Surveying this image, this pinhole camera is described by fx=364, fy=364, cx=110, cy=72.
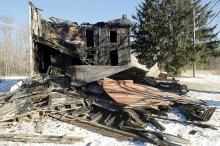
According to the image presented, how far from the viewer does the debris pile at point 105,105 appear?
1319 cm

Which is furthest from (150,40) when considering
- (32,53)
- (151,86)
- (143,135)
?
(143,135)

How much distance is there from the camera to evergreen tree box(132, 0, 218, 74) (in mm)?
41188

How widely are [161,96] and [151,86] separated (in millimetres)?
3410

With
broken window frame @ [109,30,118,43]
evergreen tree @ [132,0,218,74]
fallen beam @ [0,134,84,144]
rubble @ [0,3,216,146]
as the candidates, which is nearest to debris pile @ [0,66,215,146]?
rubble @ [0,3,216,146]

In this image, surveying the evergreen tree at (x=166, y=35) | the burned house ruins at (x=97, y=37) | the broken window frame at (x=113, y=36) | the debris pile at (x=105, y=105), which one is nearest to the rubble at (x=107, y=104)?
the debris pile at (x=105, y=105)

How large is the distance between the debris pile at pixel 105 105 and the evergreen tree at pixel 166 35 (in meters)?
22.0

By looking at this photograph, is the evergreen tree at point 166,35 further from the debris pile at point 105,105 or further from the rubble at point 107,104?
the debris pile at point 105,105

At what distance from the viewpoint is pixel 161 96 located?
17.3 meters

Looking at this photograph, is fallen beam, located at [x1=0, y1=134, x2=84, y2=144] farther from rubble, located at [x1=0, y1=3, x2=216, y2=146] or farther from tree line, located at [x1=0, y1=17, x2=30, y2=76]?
tree line, located at [x1=0, y1=17, x2=30, y2=76]

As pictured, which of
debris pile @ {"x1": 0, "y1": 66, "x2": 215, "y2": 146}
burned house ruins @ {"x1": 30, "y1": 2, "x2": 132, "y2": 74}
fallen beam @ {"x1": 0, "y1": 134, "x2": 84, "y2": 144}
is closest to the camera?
fallen beam @ {"x1": 0, "y1": 134, "x2": 84, "y2": 144}

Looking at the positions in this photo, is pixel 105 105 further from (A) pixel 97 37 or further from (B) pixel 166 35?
(B) pixel 166 35

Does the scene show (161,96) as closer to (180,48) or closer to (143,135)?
(143,135)

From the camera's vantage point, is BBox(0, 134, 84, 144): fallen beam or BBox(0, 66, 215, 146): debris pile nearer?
BBox(0, 134, 84, 144): fallen beam

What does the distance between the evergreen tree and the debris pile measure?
22.0 meters
